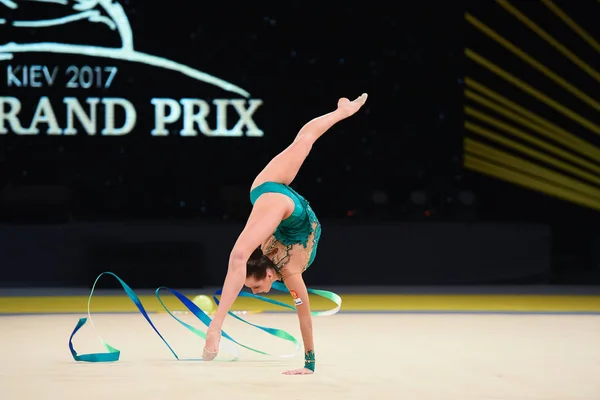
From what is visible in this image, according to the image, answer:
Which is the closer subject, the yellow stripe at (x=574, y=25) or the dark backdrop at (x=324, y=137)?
the dark backdrop at (x=324, y=137)

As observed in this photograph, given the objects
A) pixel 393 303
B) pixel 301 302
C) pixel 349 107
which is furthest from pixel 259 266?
pixel 393 303

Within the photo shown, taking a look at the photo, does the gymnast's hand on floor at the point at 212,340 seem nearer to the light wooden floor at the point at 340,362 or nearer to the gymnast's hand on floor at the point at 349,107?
the light wooden floor at the point at 340,362

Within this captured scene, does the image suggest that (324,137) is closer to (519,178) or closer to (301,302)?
(519,178)

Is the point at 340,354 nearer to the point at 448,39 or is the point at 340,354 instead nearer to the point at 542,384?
the point at 542,384

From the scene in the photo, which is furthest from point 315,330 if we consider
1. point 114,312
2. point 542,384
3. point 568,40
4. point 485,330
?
A: point 568,40

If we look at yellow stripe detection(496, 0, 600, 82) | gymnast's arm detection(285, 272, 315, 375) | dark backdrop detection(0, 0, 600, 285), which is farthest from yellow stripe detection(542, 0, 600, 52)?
gymnast's arm detection(285, 272, 315, 375)

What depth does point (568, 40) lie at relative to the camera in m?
11.7

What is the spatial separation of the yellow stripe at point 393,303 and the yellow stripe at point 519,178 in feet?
4.68

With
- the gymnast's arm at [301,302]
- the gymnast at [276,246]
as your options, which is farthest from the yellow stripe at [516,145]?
the gymnast's arm at [301,302]

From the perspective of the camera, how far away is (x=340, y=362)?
6414 millimetres

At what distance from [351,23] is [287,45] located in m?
0.76

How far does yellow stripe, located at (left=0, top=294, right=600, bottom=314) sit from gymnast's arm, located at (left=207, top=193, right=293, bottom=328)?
430 centimetres

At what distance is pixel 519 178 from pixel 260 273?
6.68 meters

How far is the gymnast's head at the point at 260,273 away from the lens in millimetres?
5730
